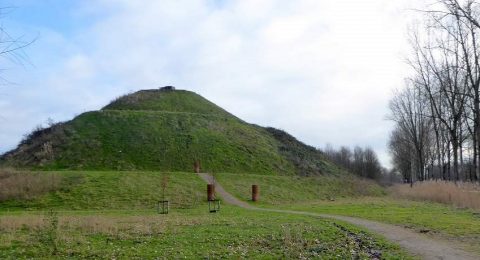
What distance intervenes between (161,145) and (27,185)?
19307mm

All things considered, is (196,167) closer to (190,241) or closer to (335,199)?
(335,199)

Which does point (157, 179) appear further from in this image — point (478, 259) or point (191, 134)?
point (478, 259)

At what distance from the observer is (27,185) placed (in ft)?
112

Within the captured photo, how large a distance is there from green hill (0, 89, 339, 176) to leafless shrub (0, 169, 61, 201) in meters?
7.36

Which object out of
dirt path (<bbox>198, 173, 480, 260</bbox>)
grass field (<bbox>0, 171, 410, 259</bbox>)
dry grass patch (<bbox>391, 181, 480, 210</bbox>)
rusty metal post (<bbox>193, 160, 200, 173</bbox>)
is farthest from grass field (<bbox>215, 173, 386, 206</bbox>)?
dirt path (<bbox>198, 173, 480, 260</bbox>)

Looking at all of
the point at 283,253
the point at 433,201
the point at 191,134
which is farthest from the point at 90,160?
the point at 283,253

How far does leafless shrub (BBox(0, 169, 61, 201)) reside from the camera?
33.3 m

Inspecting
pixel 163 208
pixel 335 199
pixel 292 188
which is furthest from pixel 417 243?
pixel 292 188

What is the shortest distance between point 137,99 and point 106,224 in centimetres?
5273

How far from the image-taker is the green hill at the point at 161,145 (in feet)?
154

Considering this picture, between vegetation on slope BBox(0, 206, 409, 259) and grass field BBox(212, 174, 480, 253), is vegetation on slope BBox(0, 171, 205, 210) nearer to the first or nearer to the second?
grass field BBox(212, 174, 480, 253)

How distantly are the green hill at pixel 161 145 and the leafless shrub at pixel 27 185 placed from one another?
7.36 metres

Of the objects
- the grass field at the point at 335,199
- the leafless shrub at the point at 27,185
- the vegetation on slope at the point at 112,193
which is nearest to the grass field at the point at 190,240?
the grass field at the point at 335,199

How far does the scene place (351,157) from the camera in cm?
10875
